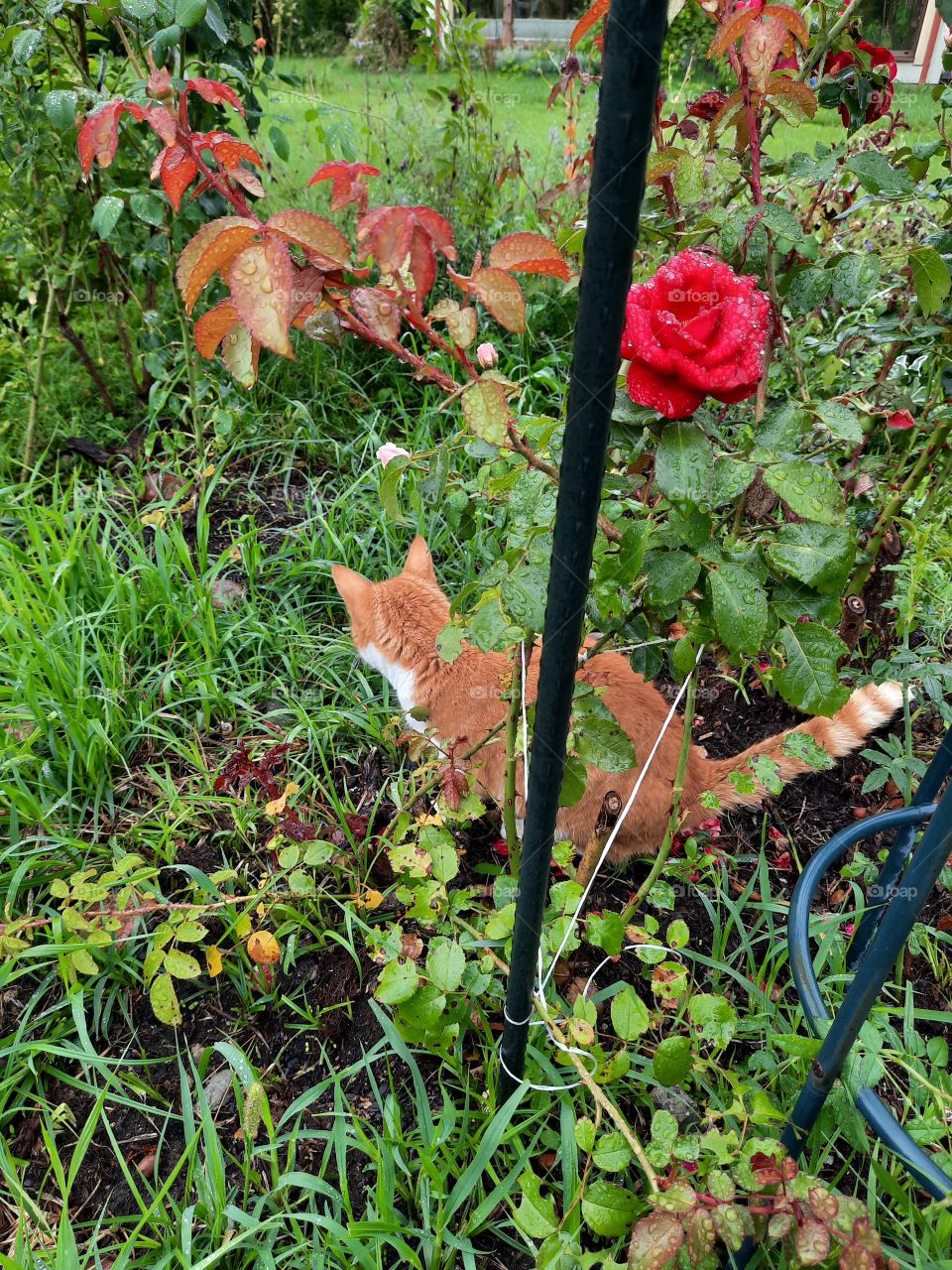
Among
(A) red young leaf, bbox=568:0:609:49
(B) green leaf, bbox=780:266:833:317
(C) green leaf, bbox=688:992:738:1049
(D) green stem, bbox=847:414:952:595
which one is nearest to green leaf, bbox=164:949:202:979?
(C) green leaf, bbox=688:992:738:1049

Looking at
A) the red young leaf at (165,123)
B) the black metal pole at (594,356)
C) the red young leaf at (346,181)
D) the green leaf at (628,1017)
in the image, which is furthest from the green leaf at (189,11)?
the green leaf at (628,1017)

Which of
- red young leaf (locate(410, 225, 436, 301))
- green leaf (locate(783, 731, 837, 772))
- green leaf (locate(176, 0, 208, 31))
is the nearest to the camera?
red young leaf (locate(410, 225, 436, 301))

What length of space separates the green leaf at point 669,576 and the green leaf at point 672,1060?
2.20ft

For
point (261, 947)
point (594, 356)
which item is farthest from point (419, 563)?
point (594, 356)

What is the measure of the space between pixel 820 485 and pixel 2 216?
11.0 ft

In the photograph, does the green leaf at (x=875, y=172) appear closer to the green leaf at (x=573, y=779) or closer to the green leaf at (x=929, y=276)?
the green leaf at (x=929, y=276)

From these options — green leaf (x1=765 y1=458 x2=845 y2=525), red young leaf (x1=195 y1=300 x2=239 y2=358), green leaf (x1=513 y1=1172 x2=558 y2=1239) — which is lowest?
green leaf (x1=513 y1=1172 x2=558 y2=1239)

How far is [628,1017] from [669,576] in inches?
27.9

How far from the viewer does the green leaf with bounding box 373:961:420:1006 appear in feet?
4.32

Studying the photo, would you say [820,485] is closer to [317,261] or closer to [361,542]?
[317,261]

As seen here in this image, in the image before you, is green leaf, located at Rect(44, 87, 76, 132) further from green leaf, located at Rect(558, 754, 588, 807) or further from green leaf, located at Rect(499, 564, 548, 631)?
green leaf, located at Rect(558, 754, 588, 807)

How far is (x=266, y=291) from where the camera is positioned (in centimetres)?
81

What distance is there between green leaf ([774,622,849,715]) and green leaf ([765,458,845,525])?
0.53 ft

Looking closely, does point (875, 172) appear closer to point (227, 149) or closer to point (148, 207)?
point (227, 149)
